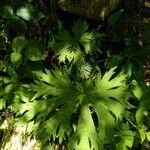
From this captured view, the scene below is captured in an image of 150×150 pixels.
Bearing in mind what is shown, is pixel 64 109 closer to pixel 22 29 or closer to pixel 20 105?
pixel 20 105

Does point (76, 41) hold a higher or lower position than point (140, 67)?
higher

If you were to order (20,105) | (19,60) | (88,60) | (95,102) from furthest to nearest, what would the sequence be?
(88,60), (19,60), (20,105), (95,102)

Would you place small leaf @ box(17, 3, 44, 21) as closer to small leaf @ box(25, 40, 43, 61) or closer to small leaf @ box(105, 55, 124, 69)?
small leaf @ box(25, 40, 43, 61)

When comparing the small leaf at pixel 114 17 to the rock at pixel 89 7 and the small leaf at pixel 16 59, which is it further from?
the small leaf at pixel 16 59

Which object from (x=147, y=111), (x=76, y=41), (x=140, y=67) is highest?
(x=76, y=41)

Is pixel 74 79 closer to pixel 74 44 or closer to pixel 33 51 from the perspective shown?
pixel 74 44

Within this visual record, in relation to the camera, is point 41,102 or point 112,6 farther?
point 112,6

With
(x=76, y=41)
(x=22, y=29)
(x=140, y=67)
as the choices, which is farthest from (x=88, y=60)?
(x=22, y=29)

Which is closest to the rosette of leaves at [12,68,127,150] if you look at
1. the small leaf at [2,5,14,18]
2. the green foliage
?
the green foliage
